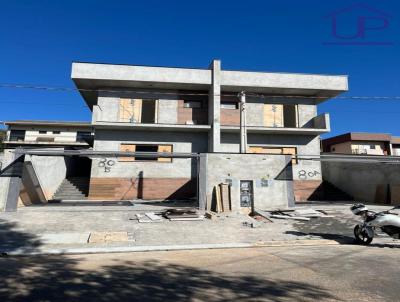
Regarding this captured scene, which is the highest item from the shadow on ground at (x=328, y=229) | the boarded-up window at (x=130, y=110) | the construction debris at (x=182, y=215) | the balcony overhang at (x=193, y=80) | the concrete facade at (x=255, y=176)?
the balcony overhang at (x=193, y=80)

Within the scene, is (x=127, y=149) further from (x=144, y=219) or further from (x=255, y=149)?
(x=144, y=219)

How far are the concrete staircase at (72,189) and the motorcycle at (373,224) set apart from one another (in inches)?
738

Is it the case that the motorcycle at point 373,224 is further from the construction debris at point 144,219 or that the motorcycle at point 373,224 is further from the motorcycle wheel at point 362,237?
the construction debris at point 144,219

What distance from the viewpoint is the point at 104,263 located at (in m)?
7.04

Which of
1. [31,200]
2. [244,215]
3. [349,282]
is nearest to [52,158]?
[31,200]

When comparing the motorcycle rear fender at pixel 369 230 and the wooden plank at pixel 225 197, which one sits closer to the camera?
the motorcycle rear fender at pixel 369 230

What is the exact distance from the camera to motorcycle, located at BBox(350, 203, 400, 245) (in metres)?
8.88

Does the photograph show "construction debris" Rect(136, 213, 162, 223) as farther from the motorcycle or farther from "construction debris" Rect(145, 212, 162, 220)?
the motorcycle

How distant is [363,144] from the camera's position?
1630 inches

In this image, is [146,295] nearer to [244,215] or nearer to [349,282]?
[349,282]

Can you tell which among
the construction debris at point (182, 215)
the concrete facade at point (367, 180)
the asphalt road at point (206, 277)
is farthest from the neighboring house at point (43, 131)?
the asphalt road at point (206, 277)

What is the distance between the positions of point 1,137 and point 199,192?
5195cm

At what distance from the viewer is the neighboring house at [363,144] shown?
4094 cm

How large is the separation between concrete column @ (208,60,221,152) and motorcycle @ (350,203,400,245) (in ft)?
43.3
